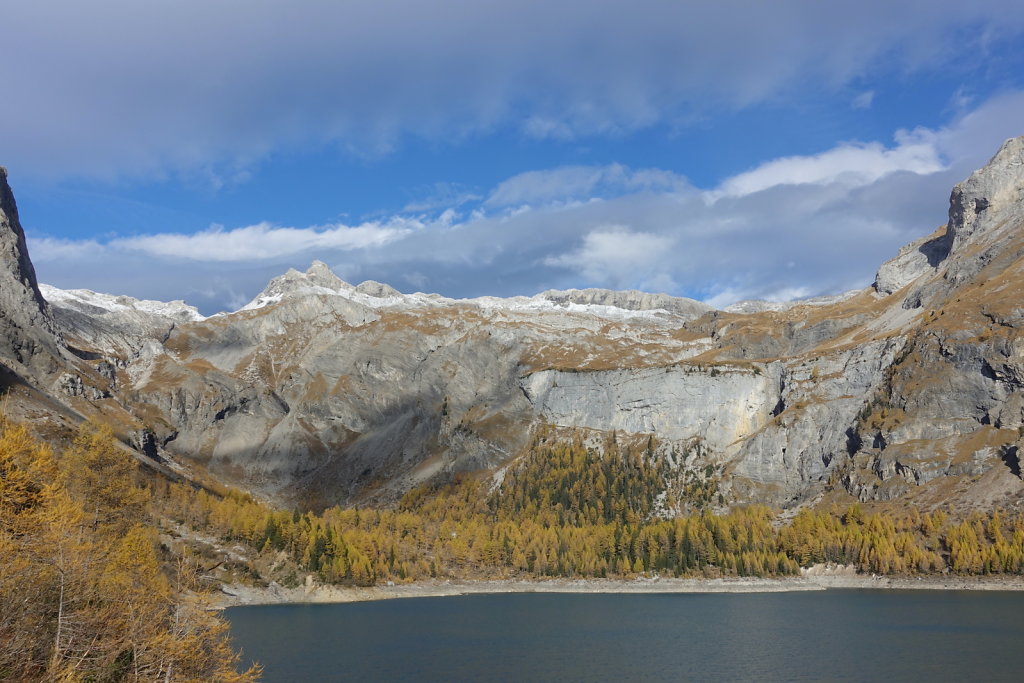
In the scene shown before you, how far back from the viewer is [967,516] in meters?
148

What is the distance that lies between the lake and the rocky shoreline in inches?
217

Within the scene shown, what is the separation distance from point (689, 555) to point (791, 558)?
19983mm

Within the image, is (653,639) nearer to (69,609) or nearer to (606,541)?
(69,609)

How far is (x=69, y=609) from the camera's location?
1165 inches

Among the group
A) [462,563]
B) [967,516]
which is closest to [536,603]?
[462,563]

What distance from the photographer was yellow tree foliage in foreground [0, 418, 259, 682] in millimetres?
26484

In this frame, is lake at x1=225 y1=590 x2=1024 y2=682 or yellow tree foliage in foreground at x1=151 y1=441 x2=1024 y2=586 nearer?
lake at x1=225 y1=590 x2=1024 y2=682

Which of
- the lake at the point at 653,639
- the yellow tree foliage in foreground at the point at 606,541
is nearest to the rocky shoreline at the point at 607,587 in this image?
the yellow tree foliage in foreground at the point at 606,541

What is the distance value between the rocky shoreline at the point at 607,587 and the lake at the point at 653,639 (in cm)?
552

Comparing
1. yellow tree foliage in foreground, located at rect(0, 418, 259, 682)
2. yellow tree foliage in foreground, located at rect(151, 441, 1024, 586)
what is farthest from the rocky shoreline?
yellow tree foliage in foreground, located at rect(0, 418, 259, 682)

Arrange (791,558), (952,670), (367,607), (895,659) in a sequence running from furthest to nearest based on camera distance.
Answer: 1. (791,558)
2. (367,607)
3. (895,659)
4. (952,670)

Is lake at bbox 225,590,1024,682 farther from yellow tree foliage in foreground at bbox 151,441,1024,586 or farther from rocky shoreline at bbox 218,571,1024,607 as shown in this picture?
yellow tree foliage in foreground at bbox 151,441,1024,586

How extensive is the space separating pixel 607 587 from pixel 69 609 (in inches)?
5518

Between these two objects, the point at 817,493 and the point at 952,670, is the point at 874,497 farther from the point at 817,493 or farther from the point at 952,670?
the point at 952,670
